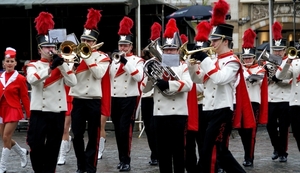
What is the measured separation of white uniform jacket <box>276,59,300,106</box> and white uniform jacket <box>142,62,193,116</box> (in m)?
3.66

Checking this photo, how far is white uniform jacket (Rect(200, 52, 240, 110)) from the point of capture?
988 cm

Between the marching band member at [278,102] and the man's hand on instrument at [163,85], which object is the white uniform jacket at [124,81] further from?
the marching band member at [278,102]

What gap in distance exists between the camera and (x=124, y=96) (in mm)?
13383

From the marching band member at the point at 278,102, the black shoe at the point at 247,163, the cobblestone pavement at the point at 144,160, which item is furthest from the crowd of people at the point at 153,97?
the marching band member at the point at 278,102

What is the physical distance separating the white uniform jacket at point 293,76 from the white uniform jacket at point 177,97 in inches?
A: 144

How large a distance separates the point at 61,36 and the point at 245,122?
290 centimetres

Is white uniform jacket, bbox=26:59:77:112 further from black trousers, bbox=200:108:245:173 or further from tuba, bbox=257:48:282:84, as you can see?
tuba, bbox=257:48:282:84

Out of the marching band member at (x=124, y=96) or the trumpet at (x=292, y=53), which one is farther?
the trumpet at (x=292, y=53)

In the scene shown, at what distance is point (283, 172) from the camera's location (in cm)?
1284

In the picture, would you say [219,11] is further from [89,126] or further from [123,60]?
[89,126]

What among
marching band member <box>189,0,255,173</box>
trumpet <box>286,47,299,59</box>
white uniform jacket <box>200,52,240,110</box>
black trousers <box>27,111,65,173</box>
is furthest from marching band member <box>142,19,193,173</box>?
trumpet <box>286,47,299,59</box>

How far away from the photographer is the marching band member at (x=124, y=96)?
520 inches

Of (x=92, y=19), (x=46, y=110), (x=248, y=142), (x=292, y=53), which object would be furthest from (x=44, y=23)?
(x=292, y=53)

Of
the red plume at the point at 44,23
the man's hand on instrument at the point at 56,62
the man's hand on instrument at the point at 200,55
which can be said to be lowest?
the man's hand on instrument at the point at 56,62
